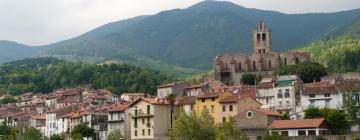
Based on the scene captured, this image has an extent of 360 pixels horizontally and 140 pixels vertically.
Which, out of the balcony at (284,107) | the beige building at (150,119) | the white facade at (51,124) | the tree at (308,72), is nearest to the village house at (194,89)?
the tree at (308,72)

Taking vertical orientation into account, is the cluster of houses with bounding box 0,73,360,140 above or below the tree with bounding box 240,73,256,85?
below

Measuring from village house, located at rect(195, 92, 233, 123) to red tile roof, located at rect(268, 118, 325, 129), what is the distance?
31.1 feet

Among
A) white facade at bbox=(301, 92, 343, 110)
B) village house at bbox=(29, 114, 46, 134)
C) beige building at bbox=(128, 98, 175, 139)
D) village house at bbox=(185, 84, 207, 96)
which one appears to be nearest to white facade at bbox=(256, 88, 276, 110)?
white facade at bbox=(301, 92, 343, 110)

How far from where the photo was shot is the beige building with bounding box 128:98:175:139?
263 feet

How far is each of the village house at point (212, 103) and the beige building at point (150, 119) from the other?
4112 millimetres

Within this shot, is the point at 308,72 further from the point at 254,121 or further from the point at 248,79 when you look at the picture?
the point at 254,121

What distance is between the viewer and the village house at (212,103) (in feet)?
256

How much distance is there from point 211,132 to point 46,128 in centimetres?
5135

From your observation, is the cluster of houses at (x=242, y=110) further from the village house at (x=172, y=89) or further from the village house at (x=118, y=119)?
the village house at (x=172, y=89)

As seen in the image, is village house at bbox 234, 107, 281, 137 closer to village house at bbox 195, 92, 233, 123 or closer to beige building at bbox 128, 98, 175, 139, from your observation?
village house at bbox 195, 92, 233, 123

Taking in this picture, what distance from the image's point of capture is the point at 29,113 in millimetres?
126938

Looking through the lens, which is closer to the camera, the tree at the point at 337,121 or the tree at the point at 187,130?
the tree at the point at 187,130

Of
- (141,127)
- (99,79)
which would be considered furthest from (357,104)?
(99,79)

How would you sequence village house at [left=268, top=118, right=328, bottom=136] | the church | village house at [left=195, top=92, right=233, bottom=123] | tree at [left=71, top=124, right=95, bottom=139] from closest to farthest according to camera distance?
1. village house at [left=268, top=118, right=328, bottom=136]
2. village house at [left=195, top=92, right=233, bottom=123]
3. tree at [left=71, top=124, right=95, bottom=139]
4. the church
